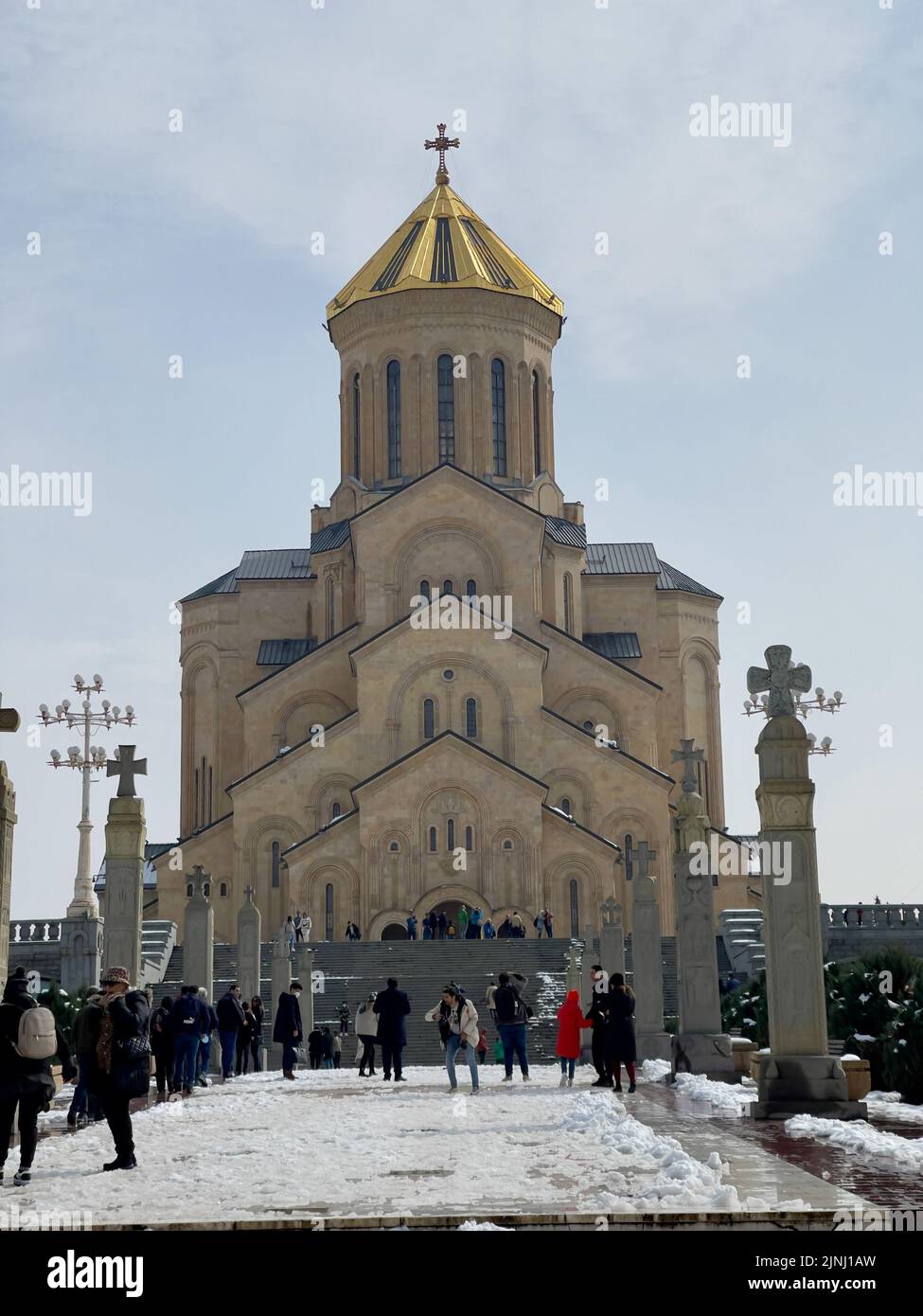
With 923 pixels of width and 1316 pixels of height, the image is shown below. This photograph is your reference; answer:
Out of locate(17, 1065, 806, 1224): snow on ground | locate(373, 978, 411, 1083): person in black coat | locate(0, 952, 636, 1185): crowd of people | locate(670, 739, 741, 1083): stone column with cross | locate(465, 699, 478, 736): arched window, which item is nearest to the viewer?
locate(17, 1065, 806, 1224): snow on ground

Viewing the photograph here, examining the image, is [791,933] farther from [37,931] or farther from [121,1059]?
[37,931]

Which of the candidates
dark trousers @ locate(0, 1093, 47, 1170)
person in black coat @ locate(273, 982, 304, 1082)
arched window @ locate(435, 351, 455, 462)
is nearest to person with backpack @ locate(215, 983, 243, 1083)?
person in black coat @ locate(273, 982, 304, 1082)

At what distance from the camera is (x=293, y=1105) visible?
16.4 meters

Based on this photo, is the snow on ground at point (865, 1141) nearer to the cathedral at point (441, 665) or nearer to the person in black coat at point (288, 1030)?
the person in black coat at point (288, 1030)

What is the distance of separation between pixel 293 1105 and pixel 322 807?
1150 inches

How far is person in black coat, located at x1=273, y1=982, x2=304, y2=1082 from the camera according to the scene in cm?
2214

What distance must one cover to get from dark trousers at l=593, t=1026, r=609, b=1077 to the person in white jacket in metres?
1.33

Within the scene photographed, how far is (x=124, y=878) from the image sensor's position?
19.4 m

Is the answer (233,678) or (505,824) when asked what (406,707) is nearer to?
(505,824)

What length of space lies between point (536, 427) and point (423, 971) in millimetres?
21445

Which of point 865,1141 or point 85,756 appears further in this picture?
point 85,756

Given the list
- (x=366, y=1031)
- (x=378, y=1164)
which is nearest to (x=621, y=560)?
(x=366, y=1031)

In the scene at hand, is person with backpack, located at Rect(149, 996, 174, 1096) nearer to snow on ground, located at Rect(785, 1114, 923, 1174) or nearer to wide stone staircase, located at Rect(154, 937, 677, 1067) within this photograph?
snow on ground, located at Rect(785, 1114, 923, 1174)
